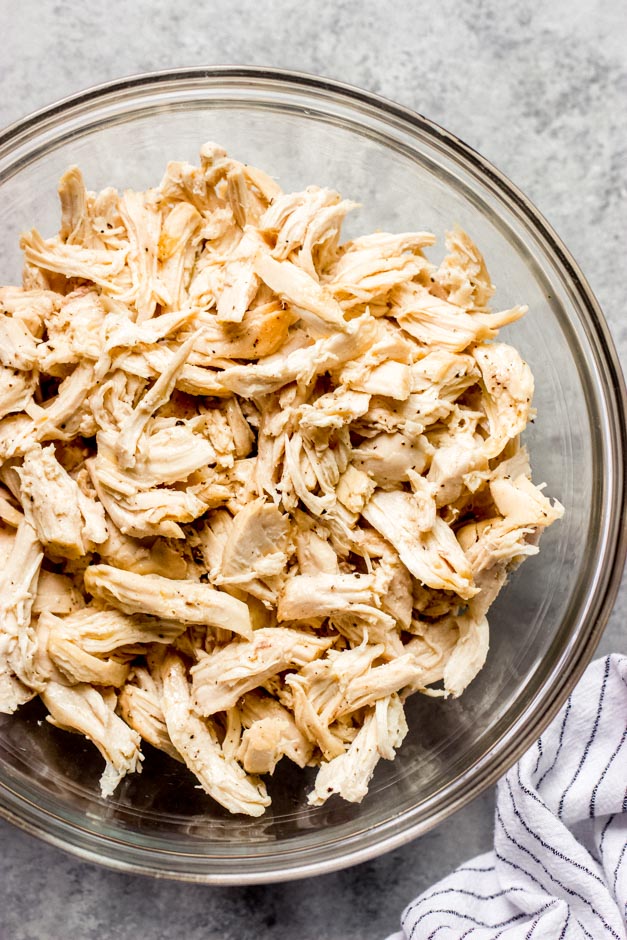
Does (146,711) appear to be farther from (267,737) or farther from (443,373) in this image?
(443,373)

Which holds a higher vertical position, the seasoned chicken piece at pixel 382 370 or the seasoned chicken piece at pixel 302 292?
the seasoned chicken piece at pixel 302 292

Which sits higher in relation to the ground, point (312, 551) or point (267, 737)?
point (312, 551)

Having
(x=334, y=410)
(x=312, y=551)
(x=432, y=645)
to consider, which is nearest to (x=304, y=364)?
(x=334, y=410)

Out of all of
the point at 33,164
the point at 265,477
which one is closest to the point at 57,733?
the point at 265,477

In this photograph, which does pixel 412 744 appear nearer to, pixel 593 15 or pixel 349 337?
pixel 349 337

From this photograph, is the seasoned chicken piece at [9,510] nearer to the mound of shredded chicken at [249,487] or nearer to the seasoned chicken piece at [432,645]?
the mound of shredded chicken at [249,487]

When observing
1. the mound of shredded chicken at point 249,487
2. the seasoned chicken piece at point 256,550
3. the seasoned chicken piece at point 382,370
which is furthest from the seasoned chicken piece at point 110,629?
the seasoned chicken piece at point 382,370

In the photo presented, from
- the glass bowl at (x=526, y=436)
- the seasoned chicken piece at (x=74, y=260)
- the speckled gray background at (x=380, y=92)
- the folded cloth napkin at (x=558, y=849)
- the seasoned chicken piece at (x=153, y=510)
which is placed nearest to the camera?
the seasoned chicken piece at (x=153, y=510)
